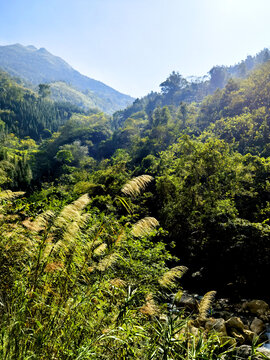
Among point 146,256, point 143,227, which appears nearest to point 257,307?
point 146,256

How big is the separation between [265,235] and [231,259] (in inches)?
62.6

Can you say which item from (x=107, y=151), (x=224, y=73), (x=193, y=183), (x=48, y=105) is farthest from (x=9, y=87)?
(x=193, y=183)

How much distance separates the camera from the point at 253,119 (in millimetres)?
28859

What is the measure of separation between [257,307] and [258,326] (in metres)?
1.01

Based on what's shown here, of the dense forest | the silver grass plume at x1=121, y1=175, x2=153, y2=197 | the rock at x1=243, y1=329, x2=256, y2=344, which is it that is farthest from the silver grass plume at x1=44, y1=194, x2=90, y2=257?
the rock at x1=243, y1=329, x2=256, y2=344

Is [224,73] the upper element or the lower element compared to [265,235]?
upper

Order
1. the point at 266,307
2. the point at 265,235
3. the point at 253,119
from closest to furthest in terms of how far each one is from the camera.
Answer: the point at 266,307, the point at 265,235, the point at 253,119

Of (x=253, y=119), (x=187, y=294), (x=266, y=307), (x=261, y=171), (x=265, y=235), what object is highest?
(x=253, y=119)

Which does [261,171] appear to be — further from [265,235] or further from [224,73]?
[224,73]

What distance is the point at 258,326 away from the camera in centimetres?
571

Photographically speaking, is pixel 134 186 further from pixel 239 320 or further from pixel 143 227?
pixel 239 320

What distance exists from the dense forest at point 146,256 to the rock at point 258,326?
0.09 meters

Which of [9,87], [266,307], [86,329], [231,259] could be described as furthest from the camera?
[9,87]

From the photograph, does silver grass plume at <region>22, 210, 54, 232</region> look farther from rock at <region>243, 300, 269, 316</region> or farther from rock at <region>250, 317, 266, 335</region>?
rock at <region>243, 300, 269, 316</region>
